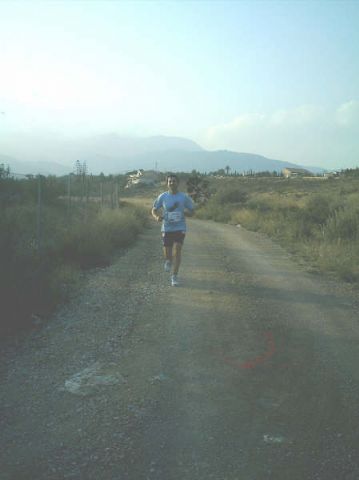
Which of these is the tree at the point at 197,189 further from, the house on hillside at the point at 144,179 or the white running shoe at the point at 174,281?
the house on hillside at the point at 144,179

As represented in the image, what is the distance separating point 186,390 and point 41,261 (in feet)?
15.3

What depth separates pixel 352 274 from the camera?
9734 mm

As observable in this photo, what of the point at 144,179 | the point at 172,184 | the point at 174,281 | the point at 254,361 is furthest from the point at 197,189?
the point at 144,179

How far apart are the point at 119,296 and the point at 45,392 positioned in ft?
11.6

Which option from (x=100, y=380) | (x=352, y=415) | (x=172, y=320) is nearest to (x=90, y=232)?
(x=172, y=320)

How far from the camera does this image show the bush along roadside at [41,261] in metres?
6.20

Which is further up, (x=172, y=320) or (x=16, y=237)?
(x=16, y=237)

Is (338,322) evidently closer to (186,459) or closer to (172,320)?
(172,320)

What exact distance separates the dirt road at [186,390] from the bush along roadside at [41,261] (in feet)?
1.20

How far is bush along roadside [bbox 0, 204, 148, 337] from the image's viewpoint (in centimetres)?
620

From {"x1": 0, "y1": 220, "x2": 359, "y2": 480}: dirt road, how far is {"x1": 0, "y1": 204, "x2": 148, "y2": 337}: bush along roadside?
0.36 metres

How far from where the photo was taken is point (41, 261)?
8188 mm

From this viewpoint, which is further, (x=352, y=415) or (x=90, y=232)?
(x=90, y=232)

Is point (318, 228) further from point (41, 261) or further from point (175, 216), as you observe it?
point (41, 261)
